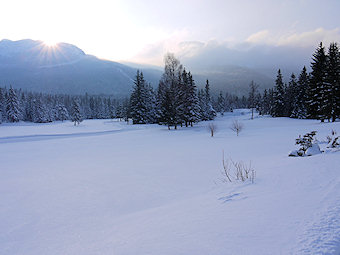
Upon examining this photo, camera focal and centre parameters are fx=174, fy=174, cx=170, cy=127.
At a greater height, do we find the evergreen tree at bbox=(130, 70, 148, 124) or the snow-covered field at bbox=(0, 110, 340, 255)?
the evergreen tree at bbox=(130, 70, 148, 124)

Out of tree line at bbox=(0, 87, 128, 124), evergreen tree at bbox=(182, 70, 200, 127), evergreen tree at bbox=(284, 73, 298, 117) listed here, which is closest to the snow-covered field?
evergreen tree at bbox=(182, 70, 200, 127)

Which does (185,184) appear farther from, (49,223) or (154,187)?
(49,223)

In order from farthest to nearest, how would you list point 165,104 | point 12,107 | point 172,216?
point 12,107 → point 165,104 → point 172,216

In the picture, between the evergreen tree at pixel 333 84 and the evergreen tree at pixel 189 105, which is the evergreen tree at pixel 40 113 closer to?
A: the evergreen tree at pixel 189 105

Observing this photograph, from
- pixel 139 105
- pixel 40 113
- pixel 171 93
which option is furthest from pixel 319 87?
pixel 40 113

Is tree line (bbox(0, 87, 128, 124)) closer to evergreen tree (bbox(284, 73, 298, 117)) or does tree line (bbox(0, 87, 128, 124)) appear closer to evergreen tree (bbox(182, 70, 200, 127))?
evergreen tree (bbox(182, 70, 200, 127))

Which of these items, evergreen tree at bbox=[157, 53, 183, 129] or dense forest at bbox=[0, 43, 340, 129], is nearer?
dense forest at bbox=[0, 43, 340, 129]

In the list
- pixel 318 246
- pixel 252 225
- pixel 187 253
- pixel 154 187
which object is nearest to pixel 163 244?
pixel 187 253

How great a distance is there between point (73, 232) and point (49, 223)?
1074mm

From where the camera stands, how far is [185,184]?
21.2 ft

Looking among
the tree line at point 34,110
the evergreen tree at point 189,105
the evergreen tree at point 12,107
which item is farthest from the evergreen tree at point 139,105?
the evergreen tree at point 12,107

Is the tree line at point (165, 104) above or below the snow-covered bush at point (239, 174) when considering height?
above

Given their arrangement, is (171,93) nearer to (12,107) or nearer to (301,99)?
(301,99)

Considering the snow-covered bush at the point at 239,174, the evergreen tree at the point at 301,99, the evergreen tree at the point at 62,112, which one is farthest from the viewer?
the evergreen tree at the point at 62,112
